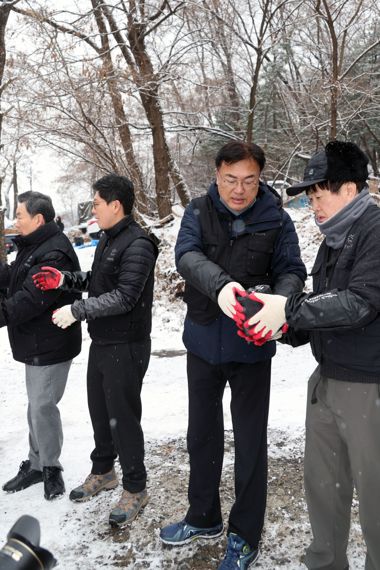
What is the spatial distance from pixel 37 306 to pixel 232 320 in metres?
1.39

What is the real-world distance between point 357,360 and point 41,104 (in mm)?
8375

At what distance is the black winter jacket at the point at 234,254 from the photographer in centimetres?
250

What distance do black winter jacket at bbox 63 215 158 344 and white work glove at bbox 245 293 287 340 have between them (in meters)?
1.06

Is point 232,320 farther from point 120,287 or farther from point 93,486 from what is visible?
point 93,486

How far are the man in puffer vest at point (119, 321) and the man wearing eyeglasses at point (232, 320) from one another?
43cm

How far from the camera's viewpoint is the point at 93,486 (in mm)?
3289

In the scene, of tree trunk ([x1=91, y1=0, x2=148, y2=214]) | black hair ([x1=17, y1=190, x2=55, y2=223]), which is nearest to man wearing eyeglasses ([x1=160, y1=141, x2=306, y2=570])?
black hair ([x1=17, y1=190, x2=55, y2=223])

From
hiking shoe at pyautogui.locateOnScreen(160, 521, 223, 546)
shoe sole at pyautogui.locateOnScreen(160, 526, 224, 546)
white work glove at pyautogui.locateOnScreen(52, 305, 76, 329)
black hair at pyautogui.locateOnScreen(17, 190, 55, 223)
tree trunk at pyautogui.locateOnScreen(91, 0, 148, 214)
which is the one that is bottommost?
shoe sole at pyautogui.locateOnScreen(160, 526, 224, 546)

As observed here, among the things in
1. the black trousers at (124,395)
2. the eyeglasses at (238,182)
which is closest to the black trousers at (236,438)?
the black trousers at (124,395)

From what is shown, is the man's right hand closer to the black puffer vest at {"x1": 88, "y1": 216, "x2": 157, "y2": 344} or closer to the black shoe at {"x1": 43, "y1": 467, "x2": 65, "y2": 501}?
the black puffer vest at {"x1": 88, "y1": 216, "x2": 157, "y2": 344}

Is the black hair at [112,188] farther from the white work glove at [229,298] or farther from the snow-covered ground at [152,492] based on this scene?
the snow-covered ground at [152,492]

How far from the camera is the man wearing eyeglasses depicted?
250 centimetres

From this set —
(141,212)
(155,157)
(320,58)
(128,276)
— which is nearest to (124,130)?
(155,157)

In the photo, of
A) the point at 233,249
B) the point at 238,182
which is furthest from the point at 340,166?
the point at 233,249
